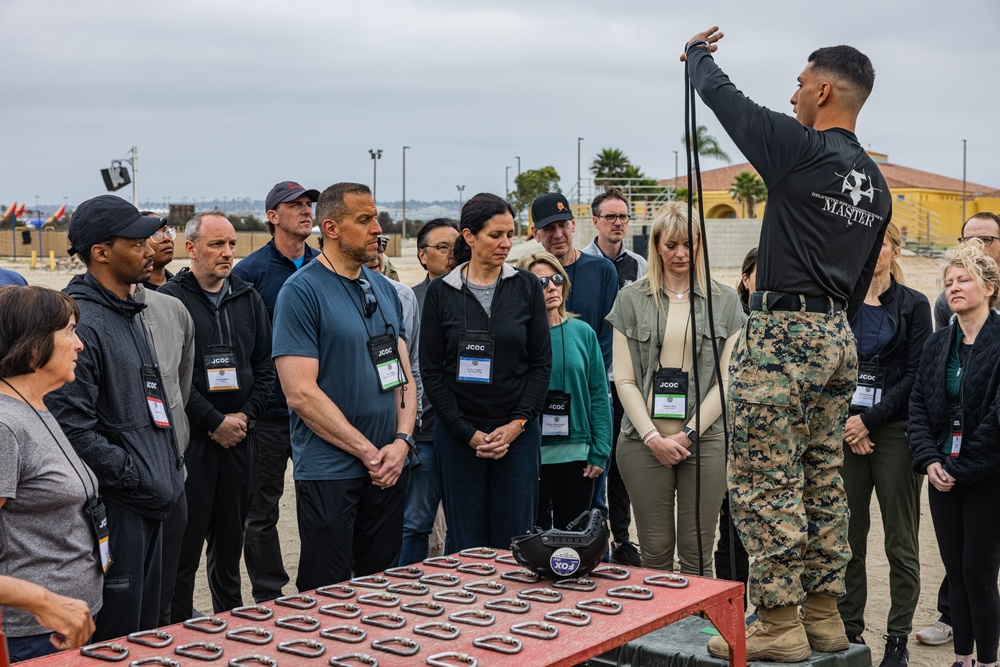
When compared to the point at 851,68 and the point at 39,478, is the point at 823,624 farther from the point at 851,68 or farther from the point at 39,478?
the point at 39,478

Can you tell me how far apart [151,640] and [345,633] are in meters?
0.52

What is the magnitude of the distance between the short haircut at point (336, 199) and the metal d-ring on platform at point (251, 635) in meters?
1.98

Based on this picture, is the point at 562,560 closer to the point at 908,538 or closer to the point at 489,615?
the point at 489,615

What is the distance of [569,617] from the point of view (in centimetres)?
291

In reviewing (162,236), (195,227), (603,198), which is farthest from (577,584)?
(603,198)

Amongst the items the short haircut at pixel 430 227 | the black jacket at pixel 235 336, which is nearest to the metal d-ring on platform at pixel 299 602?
the black jacket at pixel 235 336

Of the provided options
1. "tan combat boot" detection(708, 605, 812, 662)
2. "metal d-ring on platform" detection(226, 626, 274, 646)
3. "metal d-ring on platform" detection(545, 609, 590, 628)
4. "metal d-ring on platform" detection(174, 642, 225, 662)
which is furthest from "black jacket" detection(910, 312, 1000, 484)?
"metal d-ring on platform" detection(174, 642, 225, 662)

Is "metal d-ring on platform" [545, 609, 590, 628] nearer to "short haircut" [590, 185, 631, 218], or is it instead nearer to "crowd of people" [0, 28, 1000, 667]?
"crowd of people" [0, 28, 1000, 667]

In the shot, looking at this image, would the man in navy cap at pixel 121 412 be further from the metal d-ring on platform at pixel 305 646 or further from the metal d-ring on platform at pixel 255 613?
the metal d-ring on platform at pixel 305 646

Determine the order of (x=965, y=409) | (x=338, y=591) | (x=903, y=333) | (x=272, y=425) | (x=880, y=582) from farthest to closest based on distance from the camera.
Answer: (x=880, y=582)
(x=272, y=425)
(x=903, y=333)
(x=965, y=409)
(x=338, y=591)

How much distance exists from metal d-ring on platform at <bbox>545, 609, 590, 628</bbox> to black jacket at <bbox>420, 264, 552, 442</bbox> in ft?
5.79

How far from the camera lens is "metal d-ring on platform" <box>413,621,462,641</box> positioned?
2.74m

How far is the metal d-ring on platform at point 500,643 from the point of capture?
2.63 metres

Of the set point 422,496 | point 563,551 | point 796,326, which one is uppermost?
point 796,326
